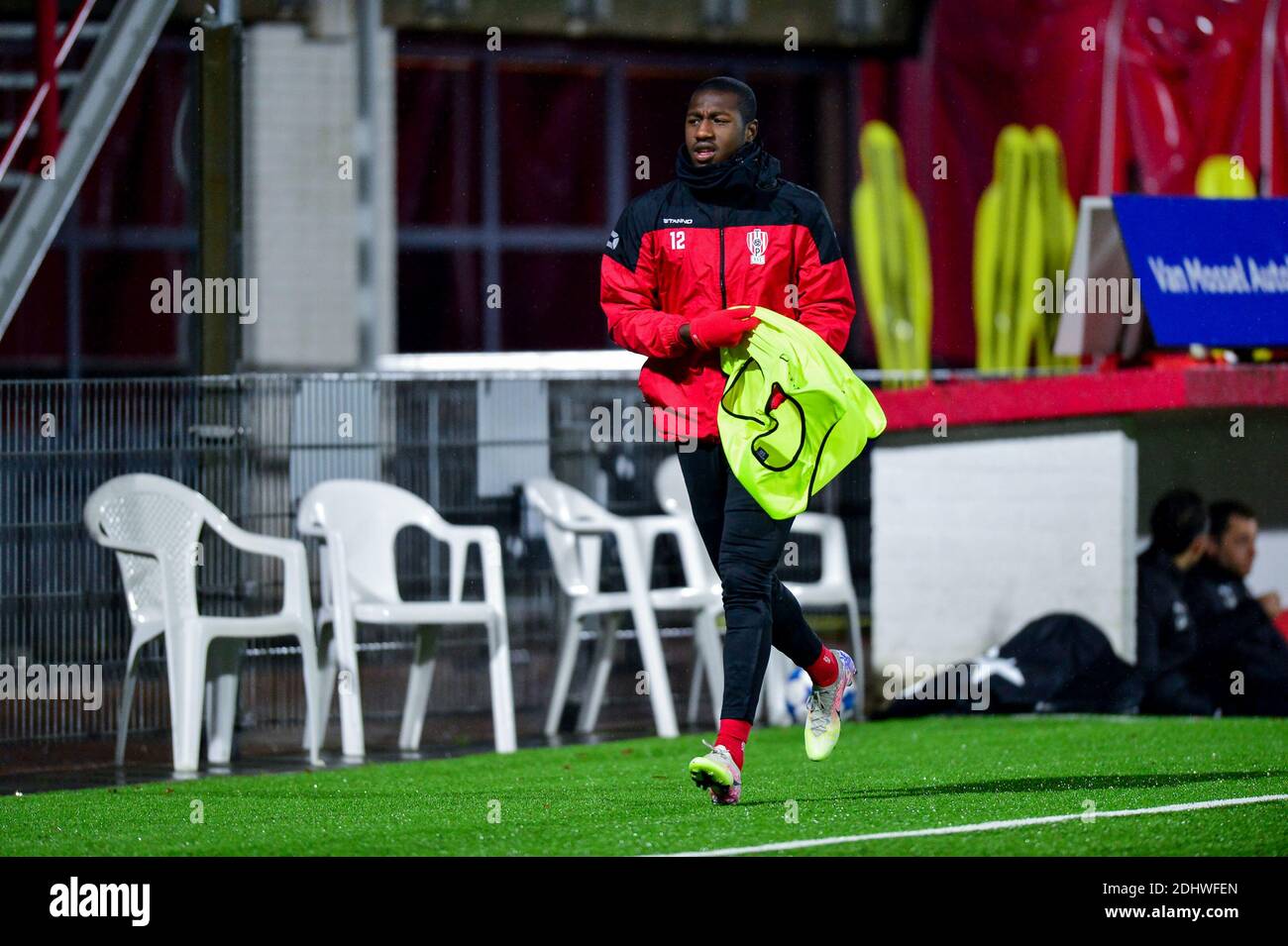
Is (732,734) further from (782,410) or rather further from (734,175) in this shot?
(734,175)

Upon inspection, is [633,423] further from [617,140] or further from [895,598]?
[617,140]

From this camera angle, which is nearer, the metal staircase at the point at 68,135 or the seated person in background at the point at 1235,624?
the seated person in background at the point at 1235,624

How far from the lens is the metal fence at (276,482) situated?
9.57m

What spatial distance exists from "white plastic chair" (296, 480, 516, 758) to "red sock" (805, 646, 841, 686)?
3.05 m

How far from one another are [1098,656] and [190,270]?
838cm

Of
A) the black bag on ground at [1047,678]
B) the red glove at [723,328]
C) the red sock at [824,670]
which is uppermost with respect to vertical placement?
the red glove at [723,328]

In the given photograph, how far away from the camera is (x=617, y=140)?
17.2m

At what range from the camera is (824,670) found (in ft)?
23.1

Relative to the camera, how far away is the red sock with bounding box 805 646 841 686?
23.1 feet

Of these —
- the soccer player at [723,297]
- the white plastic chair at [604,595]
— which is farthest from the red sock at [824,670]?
the white plastic chair at [604,595]

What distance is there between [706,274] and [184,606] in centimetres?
355
